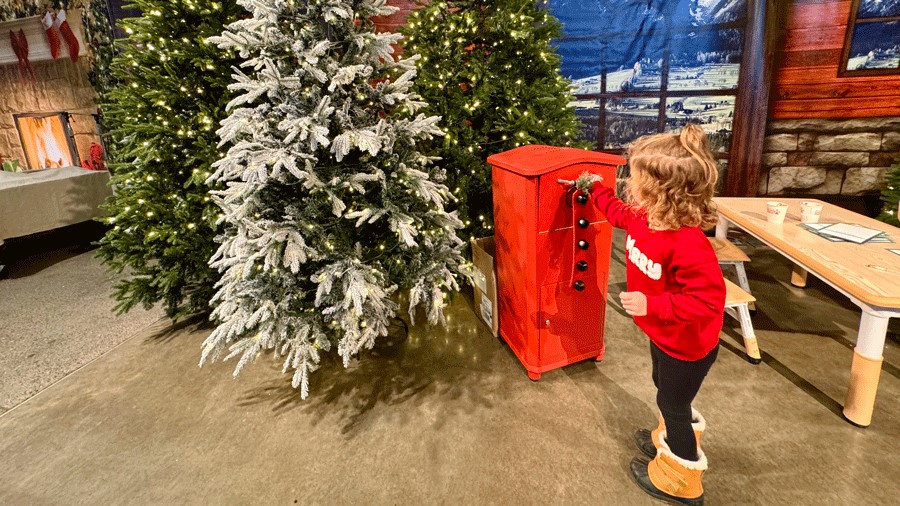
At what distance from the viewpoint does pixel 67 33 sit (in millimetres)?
6949

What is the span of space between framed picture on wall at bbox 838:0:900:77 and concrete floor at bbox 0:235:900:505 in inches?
117

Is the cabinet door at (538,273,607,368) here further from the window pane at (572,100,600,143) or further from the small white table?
the small white table

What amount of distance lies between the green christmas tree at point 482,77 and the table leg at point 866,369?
7.39 feet

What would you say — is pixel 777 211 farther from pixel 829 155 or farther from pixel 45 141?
pixel 45 141

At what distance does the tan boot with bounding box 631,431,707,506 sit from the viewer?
6.30 feet

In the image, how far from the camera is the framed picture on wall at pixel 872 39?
4395 millimetres

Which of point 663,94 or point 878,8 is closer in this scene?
point 878,8

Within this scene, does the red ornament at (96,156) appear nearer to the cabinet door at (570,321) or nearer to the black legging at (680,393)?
the cabinet door at (570,321)

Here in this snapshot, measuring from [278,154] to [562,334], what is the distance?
1.97 m

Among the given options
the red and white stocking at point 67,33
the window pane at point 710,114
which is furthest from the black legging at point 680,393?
the red and white stocking at point 67,33

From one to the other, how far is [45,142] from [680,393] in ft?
36.0

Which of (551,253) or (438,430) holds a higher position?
(551,253)

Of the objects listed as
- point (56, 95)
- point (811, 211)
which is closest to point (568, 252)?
point (811, 211)

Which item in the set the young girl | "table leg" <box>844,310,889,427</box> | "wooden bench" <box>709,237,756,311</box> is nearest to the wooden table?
"table leg" <box>844,310,889,427</box>
